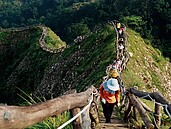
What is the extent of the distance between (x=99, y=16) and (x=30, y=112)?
84.7 meters

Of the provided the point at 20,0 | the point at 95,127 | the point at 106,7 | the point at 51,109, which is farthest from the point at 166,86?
the point at 20,0

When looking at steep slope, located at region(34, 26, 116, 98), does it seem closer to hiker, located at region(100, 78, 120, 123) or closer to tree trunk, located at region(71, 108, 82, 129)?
hiker, located at region(100, 78, 120, 123)

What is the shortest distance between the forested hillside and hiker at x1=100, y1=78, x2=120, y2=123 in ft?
101

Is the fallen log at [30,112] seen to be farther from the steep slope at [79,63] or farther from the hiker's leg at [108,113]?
the steep slope at [79,63]

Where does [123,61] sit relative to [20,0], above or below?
below

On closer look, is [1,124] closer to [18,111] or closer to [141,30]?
[18,111]

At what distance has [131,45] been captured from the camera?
1037 inches

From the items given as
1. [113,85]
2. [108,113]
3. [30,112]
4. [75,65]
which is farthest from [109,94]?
[75,65]

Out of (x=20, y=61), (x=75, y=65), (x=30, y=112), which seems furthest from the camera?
(x=20, y=61)

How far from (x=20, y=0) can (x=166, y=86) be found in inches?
6399

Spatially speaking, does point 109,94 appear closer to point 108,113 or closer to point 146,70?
point 108,113

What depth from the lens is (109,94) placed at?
1062 cm

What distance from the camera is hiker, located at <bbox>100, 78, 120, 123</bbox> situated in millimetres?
10414

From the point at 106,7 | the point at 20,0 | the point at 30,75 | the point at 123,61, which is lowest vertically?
the point at 30,75
